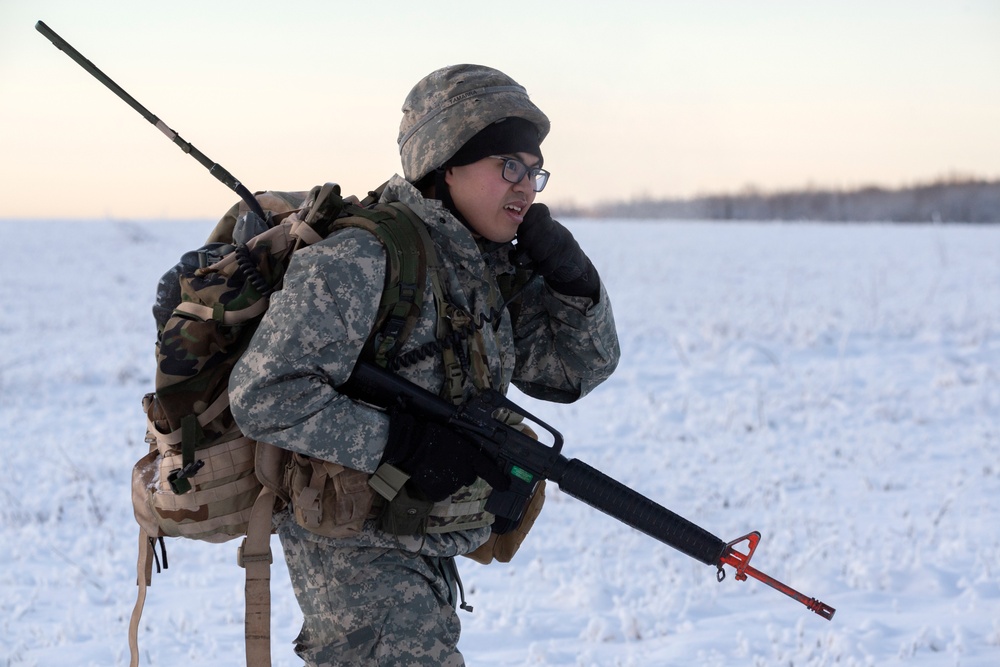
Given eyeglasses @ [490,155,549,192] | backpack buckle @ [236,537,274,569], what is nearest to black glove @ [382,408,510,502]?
backpack buckle @ [236,537,274,569]

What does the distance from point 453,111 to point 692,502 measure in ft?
15.5

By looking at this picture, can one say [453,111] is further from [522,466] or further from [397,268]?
[522,466]

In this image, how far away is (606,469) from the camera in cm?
760

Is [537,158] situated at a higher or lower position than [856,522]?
higher

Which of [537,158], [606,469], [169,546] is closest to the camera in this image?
[537,158]

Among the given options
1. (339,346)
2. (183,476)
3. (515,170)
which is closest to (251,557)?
(183,476)

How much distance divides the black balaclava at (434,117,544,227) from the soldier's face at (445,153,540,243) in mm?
17

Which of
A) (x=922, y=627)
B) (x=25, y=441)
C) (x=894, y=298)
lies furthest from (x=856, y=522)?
(x=894, y=298)

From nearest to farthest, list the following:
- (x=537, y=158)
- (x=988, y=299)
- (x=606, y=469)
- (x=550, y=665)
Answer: (x=537, y=158) → (x=550, y=665) → (x=606, y=469) → (x=988, y=299)

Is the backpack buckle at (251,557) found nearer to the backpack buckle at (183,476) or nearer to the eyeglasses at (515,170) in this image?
the backpack buckle at (183,476)

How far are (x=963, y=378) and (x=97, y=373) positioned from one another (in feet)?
31.4

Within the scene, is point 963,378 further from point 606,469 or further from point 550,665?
point 550,665

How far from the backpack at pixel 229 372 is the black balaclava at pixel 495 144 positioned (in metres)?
0.24

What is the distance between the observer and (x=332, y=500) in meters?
2.67
